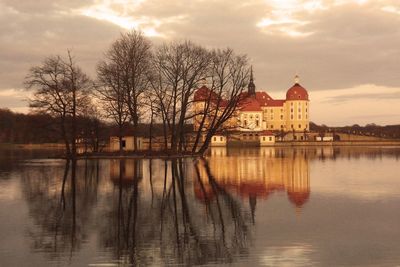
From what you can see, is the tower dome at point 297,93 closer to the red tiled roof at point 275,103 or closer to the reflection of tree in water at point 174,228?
the red tiled roof at point 275,103

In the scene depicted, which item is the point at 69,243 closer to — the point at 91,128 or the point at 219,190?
the point at 219,190

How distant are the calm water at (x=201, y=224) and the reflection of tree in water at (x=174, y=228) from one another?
2 centimetres

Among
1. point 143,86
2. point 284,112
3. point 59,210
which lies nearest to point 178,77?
point 143,86

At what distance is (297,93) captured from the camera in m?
150

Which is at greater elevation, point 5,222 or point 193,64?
point 193,64

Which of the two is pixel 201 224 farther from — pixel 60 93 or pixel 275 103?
pixel 275 103

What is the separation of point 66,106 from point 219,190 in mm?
31711

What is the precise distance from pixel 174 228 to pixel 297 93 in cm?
14133

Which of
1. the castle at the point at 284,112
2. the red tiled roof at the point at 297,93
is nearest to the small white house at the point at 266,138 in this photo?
the castle at the point at 284,112

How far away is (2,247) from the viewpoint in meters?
10.0

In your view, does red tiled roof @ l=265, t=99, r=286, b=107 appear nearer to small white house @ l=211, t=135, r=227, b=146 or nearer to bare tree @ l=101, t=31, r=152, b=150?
small white house @ l=211, t=135, r=227, b=146

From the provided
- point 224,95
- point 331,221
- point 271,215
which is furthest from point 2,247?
point 224,95

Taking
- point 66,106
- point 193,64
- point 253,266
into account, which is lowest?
point 253,266

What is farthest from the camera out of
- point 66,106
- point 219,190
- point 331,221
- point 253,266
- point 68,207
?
point 66,106
